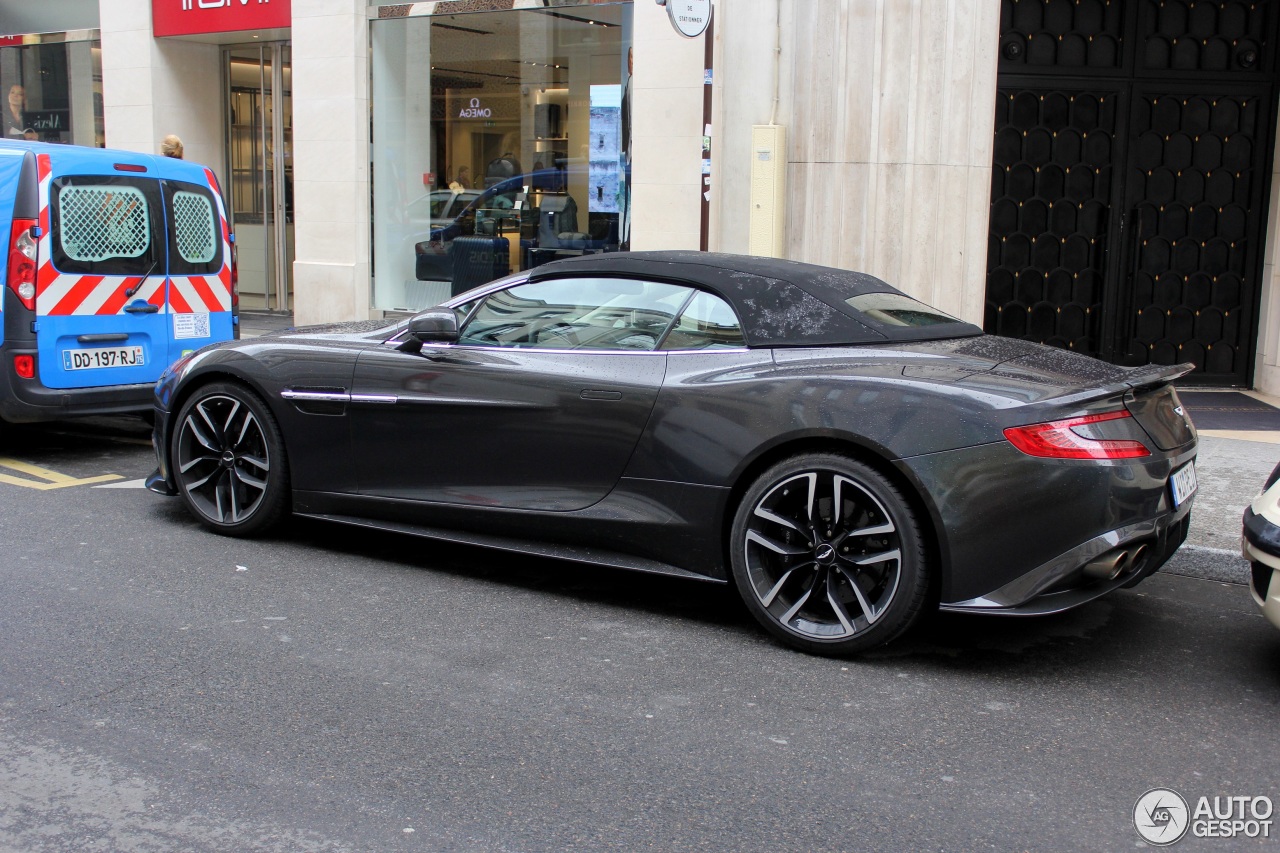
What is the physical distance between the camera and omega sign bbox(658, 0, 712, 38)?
30.0ft

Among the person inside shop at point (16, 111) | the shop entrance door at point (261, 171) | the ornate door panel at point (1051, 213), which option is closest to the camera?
the ornate door panel at point (1051, 213)

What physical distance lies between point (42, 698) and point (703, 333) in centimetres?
268

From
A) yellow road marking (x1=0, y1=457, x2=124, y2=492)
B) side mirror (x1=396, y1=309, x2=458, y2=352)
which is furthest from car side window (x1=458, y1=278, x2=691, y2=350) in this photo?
yellow road marking (x1=0, y1=457, x2=124, y2=492)

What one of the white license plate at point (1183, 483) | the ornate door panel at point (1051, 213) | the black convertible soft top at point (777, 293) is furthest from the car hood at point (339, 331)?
the ornate door panel at point (1051, 213)

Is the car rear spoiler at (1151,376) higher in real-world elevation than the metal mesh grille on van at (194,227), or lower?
lower

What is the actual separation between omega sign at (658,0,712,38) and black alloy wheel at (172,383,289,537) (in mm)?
4682

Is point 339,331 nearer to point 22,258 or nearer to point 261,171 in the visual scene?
point 22,258

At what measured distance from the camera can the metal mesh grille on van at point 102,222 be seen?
7.65 meters

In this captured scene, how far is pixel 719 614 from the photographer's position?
515cm

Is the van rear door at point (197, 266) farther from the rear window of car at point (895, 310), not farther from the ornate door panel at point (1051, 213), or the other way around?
the ornate door panel at point (1051, 213)

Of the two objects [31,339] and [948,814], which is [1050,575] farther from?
[31,339]

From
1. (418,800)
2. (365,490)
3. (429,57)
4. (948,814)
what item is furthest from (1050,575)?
(429,57)

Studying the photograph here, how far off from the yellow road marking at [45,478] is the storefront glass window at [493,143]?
596cm

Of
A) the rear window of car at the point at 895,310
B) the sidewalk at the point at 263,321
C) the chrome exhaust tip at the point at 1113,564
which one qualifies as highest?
the rear window of car at the point at 895,310
